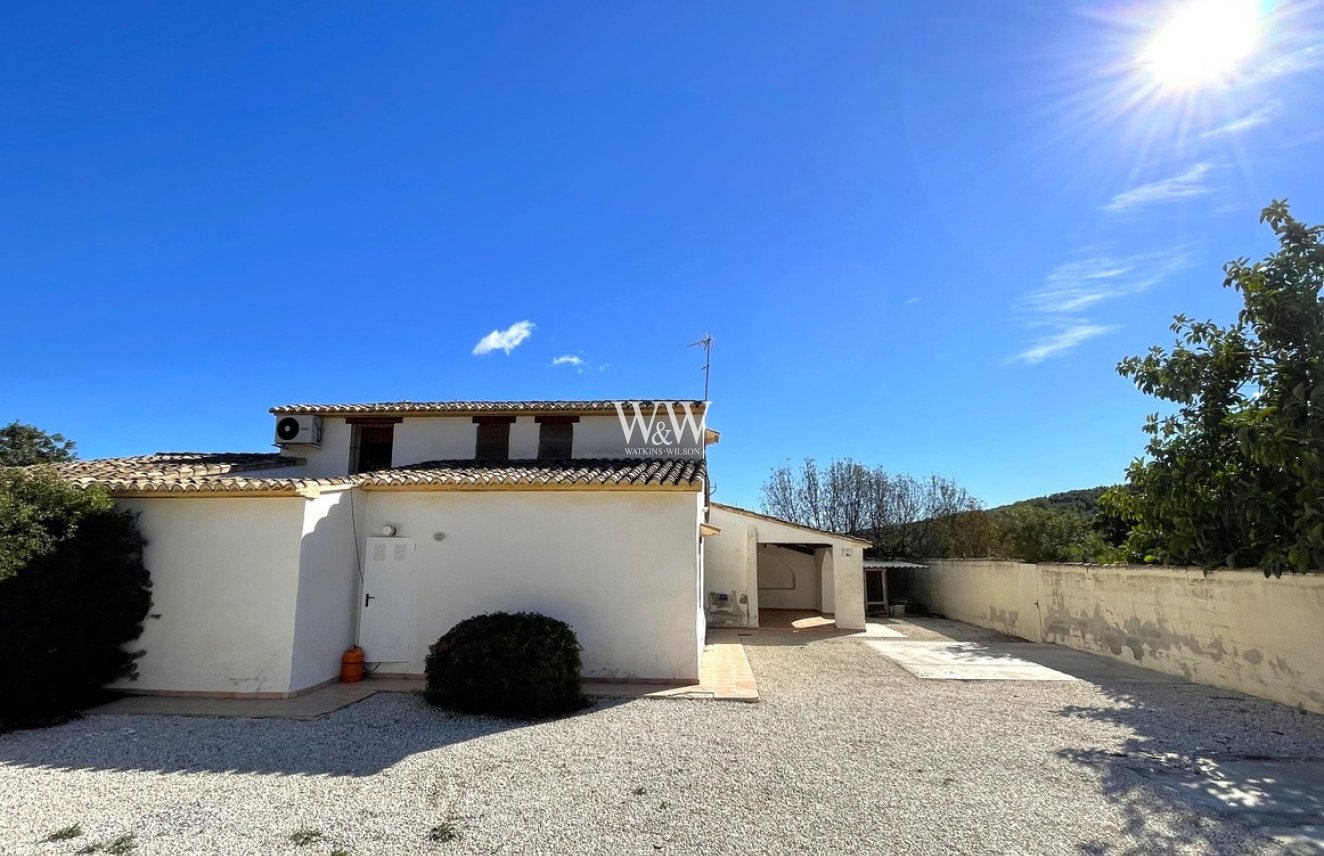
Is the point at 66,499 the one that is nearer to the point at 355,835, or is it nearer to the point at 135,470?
the point at 135,470

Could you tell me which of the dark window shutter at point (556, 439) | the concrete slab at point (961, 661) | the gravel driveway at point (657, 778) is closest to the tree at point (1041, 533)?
the concrete slab at point (961, 661)

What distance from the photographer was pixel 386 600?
34.7 feet

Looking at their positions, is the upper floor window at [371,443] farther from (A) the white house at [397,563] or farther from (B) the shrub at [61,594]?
(B) the shrub at [61,594]

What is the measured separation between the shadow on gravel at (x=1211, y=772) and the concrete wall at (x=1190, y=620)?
643mm

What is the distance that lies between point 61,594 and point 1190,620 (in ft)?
56.0

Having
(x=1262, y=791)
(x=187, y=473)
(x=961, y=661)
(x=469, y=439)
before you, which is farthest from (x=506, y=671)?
(x=961, y=661)

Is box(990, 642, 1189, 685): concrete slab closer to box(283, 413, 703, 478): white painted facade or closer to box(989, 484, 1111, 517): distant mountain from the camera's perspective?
box(283, 413, 703, 478): white painted facade

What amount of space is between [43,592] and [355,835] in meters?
6.09

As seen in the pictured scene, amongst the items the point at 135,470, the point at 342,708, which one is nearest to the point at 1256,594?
the point at 342,708

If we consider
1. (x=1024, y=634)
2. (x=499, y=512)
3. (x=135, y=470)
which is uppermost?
(x=135, y=470)

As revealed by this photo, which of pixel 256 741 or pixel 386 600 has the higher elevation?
pixel 386 600

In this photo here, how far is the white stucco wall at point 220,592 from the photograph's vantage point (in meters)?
8.89

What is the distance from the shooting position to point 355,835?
15.1 feet

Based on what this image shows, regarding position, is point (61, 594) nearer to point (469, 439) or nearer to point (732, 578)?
point (469, 439)
